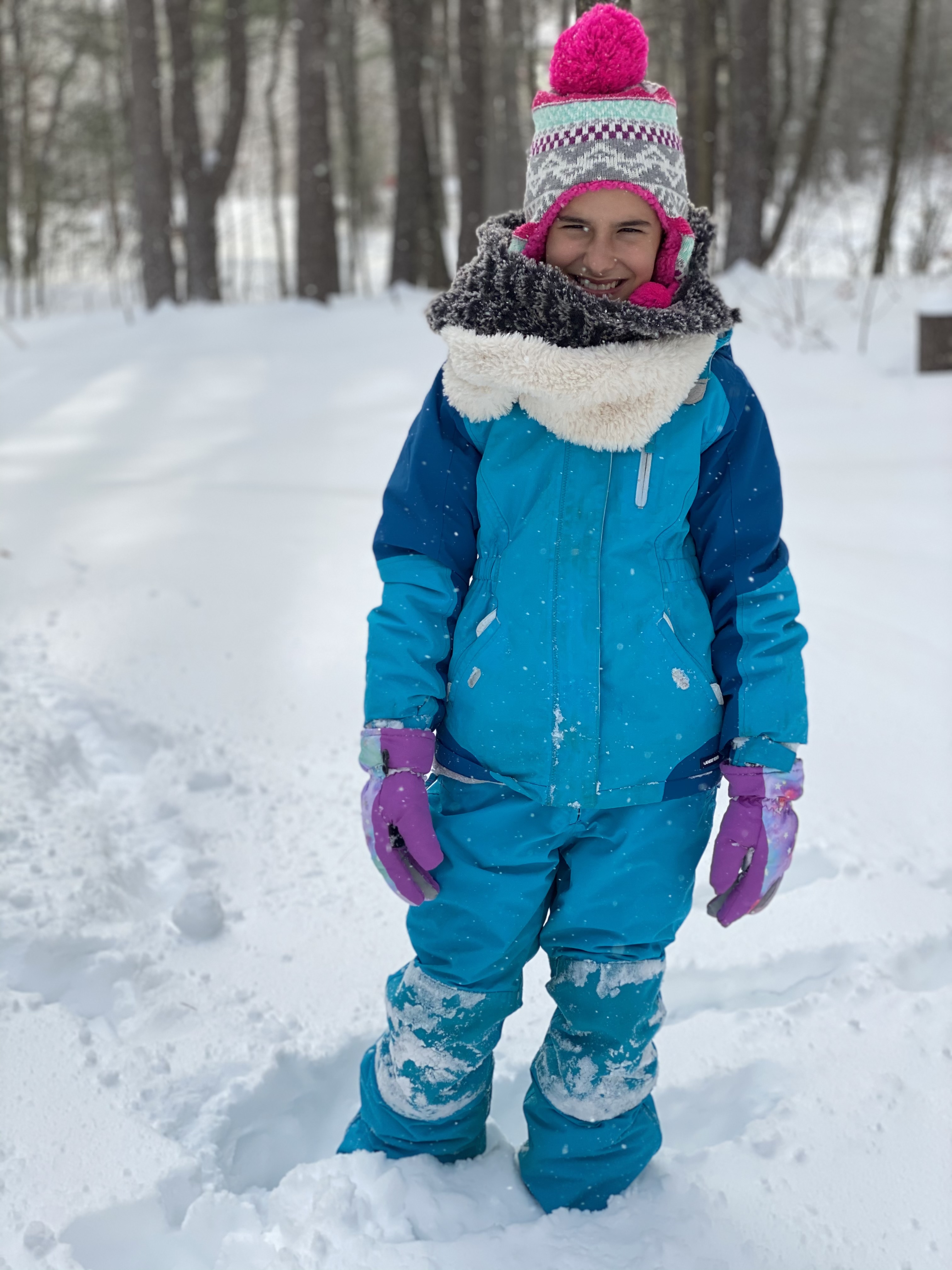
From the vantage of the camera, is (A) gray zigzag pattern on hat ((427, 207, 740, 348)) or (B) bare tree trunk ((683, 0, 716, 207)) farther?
(B) bare tree trunk ((683, 0, 716, 207))

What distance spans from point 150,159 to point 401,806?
10.1 m

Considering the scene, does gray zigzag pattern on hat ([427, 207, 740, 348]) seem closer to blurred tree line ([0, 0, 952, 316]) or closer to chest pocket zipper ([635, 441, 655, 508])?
chest pocket zipper ([635, 441, 655, 508])

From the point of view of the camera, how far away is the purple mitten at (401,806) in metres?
1.55

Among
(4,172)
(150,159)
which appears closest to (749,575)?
(150,159)

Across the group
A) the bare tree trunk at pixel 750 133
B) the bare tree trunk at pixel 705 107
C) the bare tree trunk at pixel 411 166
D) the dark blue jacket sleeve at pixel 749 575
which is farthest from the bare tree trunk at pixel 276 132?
the dark blue jacket sleeve at pixel 749 575

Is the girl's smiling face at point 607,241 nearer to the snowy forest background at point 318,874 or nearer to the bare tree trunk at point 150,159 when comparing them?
the snowy forest background at point 318,874

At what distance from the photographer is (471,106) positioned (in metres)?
9.62

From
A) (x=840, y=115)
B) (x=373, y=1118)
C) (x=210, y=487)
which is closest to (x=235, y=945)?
(x=373, y=1118)

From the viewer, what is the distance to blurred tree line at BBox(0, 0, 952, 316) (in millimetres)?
9570

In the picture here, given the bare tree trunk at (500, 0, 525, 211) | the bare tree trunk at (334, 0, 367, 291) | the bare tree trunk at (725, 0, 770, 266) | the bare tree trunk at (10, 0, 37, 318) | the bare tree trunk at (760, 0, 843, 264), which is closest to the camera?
the bare tree trunk at (725, 0, 770, 266)

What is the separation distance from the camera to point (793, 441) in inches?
218

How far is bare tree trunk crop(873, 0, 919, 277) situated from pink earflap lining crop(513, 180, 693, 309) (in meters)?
8.16

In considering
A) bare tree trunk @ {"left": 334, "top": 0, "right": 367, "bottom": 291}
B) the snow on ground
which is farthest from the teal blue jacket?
bare tree trunk @ {"left": 334, "top": 0, "right": 367, "bottom": 291}

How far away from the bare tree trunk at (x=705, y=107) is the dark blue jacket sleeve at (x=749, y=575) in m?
8.12
